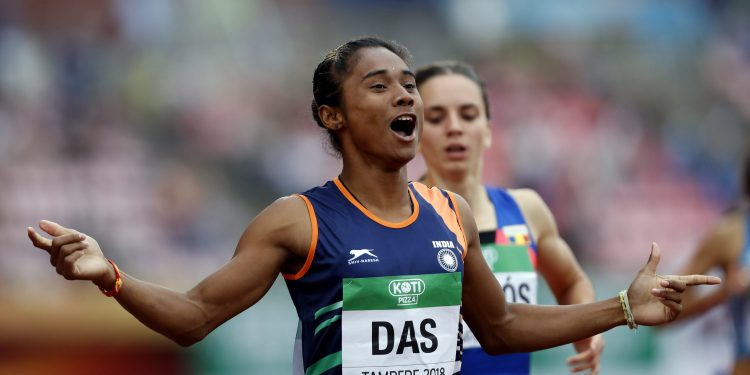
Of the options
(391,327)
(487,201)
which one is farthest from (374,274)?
(487,201)

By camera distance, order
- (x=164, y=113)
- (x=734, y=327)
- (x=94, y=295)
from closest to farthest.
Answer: (x=734, y=327) → (x=94, y=295) → (x=164, y=113)

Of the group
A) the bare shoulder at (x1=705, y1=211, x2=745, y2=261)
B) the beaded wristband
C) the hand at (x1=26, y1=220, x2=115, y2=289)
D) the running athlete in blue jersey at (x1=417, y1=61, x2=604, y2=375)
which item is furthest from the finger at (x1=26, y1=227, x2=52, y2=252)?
the bare shoulder at (x1=705, y1=211, x2=745, y2=261)

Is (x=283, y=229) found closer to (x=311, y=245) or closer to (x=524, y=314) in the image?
(x=311, y=245)

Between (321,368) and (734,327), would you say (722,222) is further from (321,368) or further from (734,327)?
(321,368)

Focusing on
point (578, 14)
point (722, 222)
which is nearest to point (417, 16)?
point (578, 14)

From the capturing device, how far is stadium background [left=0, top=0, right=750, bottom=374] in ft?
34.1

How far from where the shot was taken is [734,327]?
20.0 feet

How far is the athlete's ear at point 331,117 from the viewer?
11.9 ft

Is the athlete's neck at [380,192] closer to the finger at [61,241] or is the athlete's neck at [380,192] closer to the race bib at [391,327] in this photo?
the race bib at [391,327]

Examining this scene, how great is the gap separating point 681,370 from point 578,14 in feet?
29.7

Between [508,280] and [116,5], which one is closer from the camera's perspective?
[508,280]

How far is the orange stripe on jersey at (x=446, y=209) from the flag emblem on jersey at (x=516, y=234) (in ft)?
4.19

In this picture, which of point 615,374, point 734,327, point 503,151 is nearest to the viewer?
point 734,327

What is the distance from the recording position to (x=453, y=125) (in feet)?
17.0
